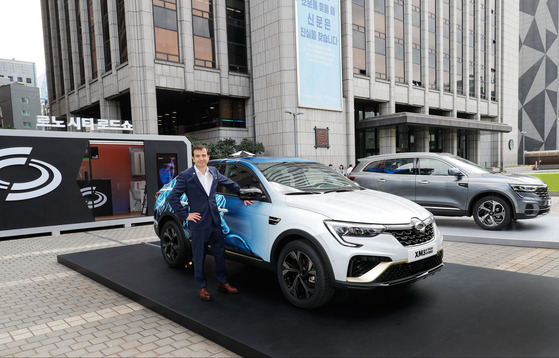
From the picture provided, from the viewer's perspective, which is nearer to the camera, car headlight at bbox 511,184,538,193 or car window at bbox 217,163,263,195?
car window at bbox 217,163,263,195

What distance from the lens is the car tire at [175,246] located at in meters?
5.56

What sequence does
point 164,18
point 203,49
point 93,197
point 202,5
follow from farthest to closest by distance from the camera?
1. point 203,49
2. point 202,5
3. point 164,18
4. point 93,197

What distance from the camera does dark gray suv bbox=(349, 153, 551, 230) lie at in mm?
7832

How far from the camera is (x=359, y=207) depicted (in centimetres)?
390

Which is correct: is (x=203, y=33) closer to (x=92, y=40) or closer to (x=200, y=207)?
(x=92, y=40)

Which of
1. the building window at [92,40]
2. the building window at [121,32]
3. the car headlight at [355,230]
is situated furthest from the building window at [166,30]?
the car headlight at [355,230]

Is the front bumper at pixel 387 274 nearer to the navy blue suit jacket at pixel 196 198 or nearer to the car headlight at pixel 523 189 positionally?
the navy blue suit jacket at pixel 196 198

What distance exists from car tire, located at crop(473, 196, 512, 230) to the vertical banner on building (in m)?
23.2

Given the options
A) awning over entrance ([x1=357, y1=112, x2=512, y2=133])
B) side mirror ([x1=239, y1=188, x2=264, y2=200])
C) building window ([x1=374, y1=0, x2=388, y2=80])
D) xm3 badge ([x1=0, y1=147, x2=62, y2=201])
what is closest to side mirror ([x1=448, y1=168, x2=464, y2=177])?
side mirror ([x1=239, y1=188, x2=264, y2=200])

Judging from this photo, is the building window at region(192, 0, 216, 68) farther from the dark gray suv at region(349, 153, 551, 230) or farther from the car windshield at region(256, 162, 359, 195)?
the car windshield at region(256, 162, 359, 195)

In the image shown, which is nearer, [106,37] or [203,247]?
[203,247]

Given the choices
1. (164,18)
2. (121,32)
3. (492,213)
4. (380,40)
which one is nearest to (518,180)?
(492,213)

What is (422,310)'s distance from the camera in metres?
3.86

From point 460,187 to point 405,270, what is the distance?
218 inches
